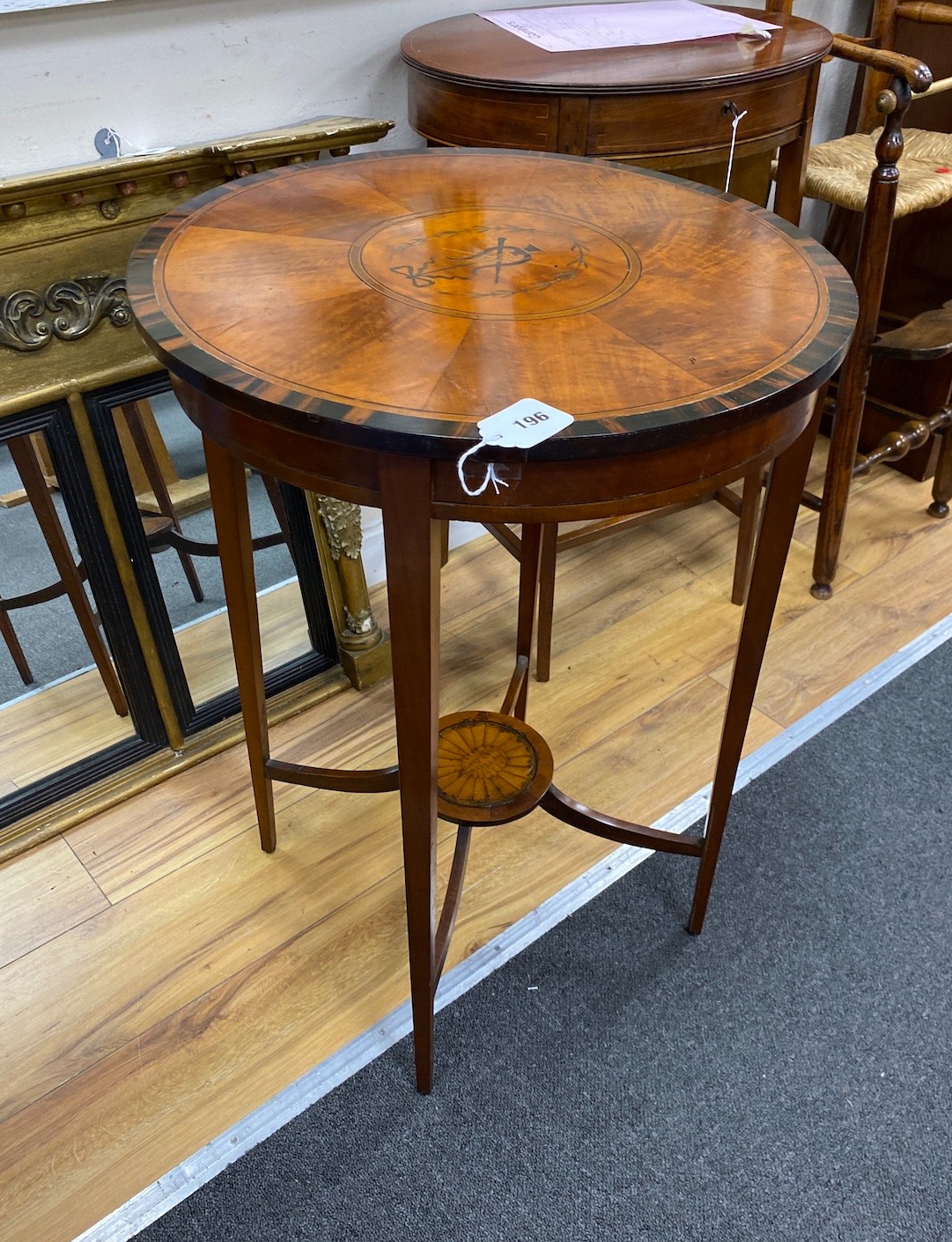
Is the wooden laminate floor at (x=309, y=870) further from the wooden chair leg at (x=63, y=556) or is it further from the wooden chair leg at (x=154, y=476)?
the wooden chair leg at (x=154, y=476)

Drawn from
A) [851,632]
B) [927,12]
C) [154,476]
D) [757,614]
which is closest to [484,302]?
[757,614]

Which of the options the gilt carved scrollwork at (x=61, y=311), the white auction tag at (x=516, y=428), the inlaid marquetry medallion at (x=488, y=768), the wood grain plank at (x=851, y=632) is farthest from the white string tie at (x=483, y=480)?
the wood grain plank at (x=851, y=632)

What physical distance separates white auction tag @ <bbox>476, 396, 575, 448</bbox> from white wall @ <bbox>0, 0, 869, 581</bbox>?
36.8 inches

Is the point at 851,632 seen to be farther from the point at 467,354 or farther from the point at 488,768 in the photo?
the point at 467,354

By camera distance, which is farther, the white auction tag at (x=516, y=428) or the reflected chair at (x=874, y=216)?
the reflected chair at (x=874, y=216)

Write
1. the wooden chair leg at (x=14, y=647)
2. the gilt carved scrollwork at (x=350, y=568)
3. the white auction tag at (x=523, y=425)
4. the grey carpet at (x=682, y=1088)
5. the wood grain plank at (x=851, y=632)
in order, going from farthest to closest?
the wood grain plank at (x=851, y=632), the gilt carved scrollwork at (x=350, y=568), the wooden chair leg at (x=14, y=647), the grey carpet at (x=682, y=1088), the white auction tag at (x=523, y=425)

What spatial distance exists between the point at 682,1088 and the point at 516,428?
90cm

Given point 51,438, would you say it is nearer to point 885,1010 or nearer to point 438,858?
point 438,858

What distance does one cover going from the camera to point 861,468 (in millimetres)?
1912

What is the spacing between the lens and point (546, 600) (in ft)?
5.48

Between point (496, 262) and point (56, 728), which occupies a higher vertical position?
point (496, 262)

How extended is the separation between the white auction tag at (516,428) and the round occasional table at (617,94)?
81 centimetres

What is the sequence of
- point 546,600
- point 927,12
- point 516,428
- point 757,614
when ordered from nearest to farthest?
1. point 516,428
2. point 757,614
3. point 546,600
4. point 927,12

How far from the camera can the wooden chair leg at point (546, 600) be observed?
5.22ft
